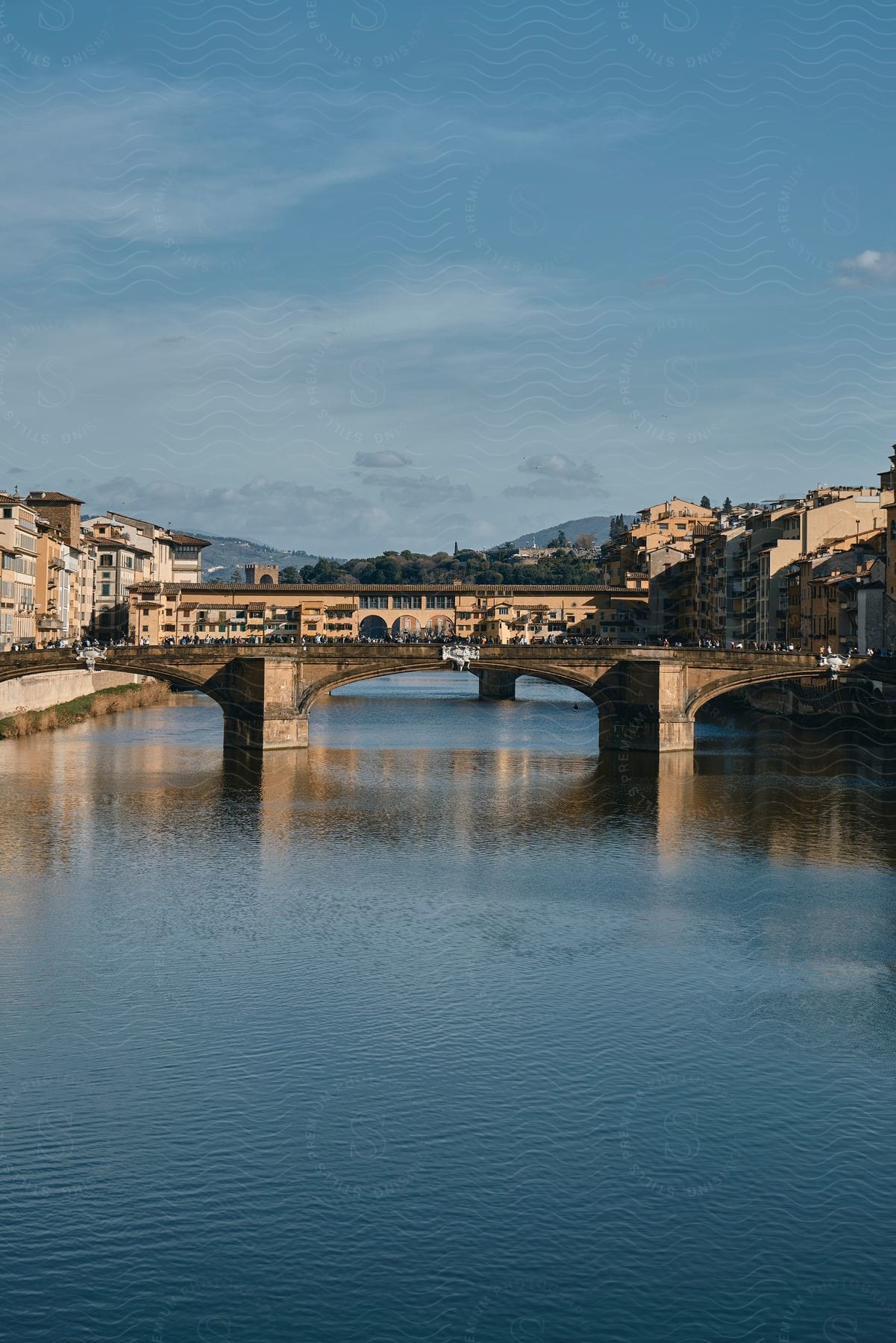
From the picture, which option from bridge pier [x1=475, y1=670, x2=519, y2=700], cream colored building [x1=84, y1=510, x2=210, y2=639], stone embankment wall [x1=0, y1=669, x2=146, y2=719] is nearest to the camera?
stone embankment wall [x1=0, y1=669, x2=146, y2=719]

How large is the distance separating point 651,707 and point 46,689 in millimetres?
42356

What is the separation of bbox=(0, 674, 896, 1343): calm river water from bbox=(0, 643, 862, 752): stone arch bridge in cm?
2884

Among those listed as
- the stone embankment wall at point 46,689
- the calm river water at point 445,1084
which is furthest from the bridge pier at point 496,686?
the calm river water at point 445,1084

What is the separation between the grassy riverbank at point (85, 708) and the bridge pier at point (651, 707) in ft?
123

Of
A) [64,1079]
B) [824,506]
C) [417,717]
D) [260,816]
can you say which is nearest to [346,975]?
[64,1079]

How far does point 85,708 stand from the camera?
114 meters

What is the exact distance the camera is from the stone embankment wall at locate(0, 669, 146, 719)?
311 feet

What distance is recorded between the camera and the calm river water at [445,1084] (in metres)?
23.3

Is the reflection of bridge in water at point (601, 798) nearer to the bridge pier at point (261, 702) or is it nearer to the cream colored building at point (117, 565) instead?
the bridge pier at point (261, 702)

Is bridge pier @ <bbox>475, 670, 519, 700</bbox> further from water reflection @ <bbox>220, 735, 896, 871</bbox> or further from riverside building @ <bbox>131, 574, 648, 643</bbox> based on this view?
water reflection @ <bbox>220, 735, 896, 871</bbox>

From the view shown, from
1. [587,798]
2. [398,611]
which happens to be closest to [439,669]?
[587,798]

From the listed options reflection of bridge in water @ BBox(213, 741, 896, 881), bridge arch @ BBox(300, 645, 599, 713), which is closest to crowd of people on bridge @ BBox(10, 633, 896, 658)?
bridge arch @ BBox(300, 645, 599, 713)

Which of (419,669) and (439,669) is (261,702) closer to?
(419,669)

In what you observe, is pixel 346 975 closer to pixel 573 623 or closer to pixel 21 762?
pixel 21 762
